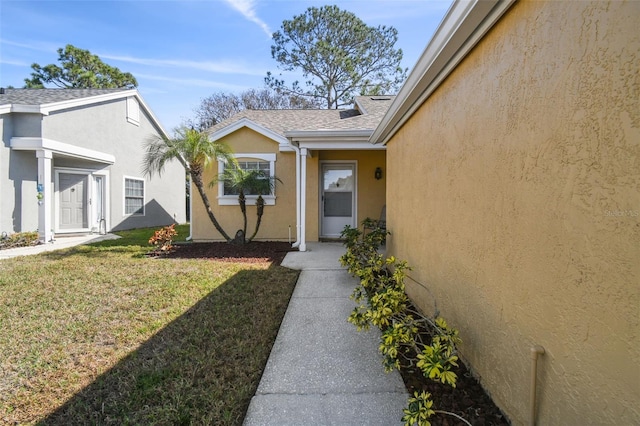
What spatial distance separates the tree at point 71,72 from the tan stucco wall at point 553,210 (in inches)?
1298

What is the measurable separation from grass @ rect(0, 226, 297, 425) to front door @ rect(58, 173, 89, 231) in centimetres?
636

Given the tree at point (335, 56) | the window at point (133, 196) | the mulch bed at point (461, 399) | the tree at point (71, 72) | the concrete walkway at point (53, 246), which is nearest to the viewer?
the mulch bed at point (461, 399)

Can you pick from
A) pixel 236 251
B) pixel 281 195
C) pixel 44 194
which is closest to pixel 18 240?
pixel 44 194

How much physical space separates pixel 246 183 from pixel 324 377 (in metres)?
7.28

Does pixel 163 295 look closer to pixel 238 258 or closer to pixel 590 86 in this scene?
pixel 238 258

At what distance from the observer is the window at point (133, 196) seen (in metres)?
14.2

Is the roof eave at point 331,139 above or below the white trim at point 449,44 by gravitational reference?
above

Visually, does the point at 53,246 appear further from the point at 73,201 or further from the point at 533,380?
the point at 533,380

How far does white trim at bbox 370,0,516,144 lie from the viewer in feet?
7.52

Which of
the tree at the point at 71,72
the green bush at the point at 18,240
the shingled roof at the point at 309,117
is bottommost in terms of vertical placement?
the green bush at the point at 18,240

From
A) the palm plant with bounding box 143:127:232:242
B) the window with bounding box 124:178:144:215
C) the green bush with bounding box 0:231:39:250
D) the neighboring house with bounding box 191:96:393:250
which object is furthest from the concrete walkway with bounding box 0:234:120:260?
the palm plant with bounding box 143:127:232:242

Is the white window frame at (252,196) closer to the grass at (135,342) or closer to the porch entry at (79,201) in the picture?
the grass at (135,342)

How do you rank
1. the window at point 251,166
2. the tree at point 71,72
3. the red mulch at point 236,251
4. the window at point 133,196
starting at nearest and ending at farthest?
the red mulch at point 236,251
the window at point 251,166
the window at point 133,196
the tree at point 71,72

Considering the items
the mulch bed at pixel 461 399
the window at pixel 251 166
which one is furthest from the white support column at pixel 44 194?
the mulch bed at pixel 461 399
